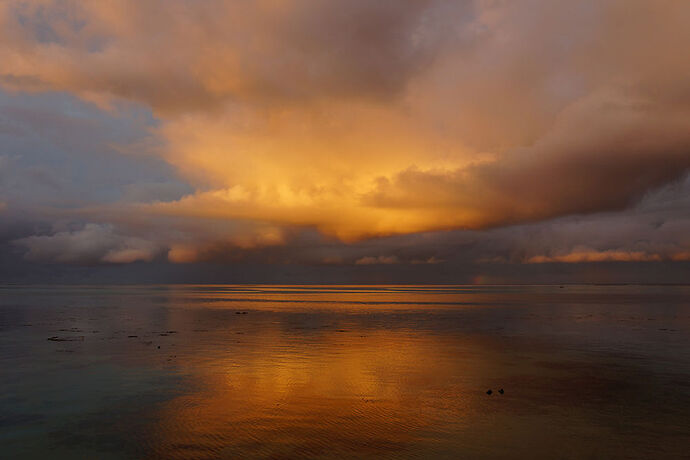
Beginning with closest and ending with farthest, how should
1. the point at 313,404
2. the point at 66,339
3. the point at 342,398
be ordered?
the point at 313,404
the point at 342,398
the point at 66,339

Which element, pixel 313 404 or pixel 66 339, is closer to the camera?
pixel 313 404

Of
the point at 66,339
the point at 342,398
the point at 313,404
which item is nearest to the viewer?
the point at 313,404

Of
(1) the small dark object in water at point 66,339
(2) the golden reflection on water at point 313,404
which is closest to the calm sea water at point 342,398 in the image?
(2) the golden reflection on water at point 313,404

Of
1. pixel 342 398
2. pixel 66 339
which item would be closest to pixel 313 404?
pixel 342 398

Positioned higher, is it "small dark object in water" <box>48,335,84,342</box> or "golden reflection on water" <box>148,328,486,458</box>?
"small dark object in water" <box>48,335,84,342</box>

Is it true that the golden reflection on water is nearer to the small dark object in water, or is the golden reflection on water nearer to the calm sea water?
the calm sea water

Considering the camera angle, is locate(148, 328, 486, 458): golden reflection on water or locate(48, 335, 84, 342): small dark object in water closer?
locate(148, 328, 486, 458): golden reflection on water

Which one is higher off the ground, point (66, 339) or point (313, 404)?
point (66, 339)

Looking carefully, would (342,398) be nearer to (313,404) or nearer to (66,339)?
(313,404)

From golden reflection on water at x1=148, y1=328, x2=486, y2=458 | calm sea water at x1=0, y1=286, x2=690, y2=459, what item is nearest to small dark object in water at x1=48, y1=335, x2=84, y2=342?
calm sea water at x1=0, y1=286, x2=690, y2=459

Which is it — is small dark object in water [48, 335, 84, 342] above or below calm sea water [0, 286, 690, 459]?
above

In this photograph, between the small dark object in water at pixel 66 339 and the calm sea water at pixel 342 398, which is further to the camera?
the small dark object in water at pixel 66 339

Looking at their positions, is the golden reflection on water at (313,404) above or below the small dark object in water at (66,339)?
below

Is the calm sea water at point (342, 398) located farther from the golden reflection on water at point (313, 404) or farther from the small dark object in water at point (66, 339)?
the small dark object in water at point (66, 339)
